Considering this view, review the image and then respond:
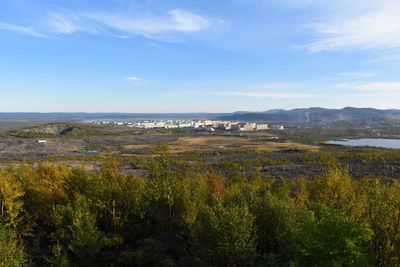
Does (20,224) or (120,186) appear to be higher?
(120,186)

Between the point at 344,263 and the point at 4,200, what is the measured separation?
32.4 metres

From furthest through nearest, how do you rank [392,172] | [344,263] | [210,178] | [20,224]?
1. [392,172]
2. [210,178]
3. [20,224]
4. [344,263]

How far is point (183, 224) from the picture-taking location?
132ft

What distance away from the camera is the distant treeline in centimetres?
2520

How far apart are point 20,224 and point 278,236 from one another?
2838 centimetres

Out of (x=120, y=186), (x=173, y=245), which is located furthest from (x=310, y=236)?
(x=120, y=186)

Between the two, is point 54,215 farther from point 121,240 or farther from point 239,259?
point 239,259

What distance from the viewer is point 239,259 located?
1147 inches

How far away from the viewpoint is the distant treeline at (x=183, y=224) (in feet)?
82.7

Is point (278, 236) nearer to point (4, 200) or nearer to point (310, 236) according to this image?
point (310, 236)

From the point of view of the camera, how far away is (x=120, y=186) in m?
41.9

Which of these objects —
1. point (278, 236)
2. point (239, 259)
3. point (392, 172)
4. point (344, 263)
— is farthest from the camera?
point (392, 172)

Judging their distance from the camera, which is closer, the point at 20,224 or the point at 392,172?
the point at 20,224

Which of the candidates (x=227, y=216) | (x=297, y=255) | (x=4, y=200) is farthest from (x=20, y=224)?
(x=297, y=255)
